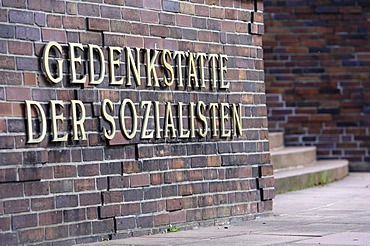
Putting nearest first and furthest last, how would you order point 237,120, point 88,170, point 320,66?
point 88,170
point 237,120
point 320,66

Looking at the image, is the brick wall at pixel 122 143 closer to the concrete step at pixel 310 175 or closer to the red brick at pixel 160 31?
the red brick at pixel 160 31

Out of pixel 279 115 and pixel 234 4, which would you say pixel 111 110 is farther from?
pixel 279 115

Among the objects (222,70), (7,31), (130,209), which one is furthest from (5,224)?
(222,70)

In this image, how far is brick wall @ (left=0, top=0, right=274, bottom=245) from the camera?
794 centimetres

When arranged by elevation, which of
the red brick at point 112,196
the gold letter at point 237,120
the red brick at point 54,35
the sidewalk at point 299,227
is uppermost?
the red brick at point 54,35

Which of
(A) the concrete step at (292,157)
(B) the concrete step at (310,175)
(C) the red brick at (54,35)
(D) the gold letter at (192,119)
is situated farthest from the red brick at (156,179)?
(A) the concrete step at (292,157)

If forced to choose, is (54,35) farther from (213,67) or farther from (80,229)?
(213,67)

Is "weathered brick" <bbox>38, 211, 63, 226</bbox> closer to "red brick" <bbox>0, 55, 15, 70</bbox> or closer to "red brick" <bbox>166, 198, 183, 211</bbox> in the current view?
"red brick" <bbox>0, 55, 15, 70</bbox>

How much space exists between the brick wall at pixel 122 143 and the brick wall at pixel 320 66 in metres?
5.58

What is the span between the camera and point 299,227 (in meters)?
9.44

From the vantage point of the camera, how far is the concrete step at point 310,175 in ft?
43.1

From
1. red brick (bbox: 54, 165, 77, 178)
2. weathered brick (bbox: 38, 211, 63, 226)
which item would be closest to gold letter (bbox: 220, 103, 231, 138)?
red brick (bbox: 54, 165, 77, 178)

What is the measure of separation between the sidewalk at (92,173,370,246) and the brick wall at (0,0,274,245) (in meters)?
0.25

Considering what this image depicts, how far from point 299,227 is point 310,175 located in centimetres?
455
